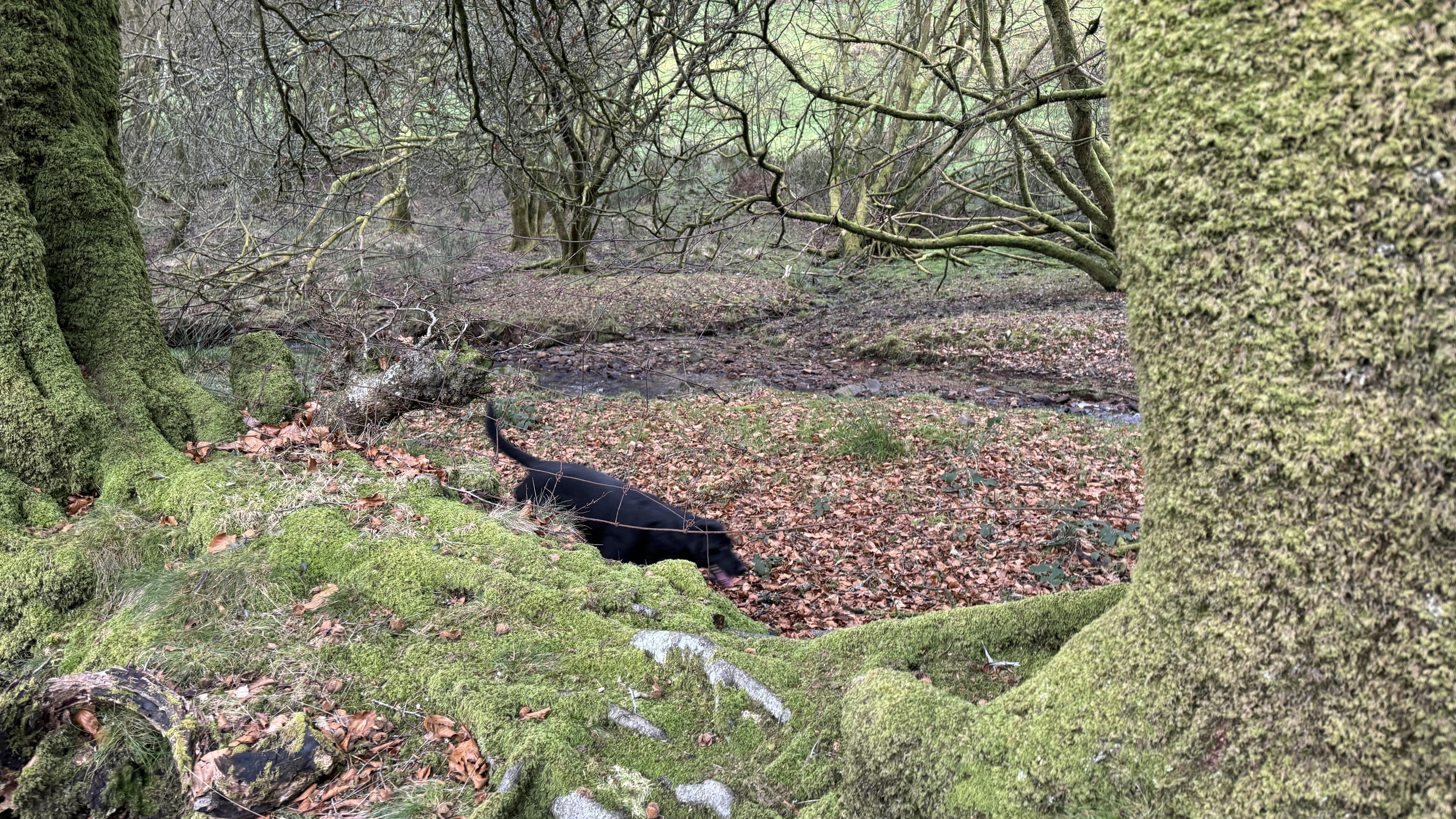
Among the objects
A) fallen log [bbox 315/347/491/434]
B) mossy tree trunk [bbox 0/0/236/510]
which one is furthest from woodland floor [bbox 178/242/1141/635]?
mossy tree trunk [bbox 0/0/236/510]

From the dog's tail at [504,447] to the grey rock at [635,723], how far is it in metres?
3.66

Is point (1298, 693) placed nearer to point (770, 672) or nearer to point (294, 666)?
point (770, 672)

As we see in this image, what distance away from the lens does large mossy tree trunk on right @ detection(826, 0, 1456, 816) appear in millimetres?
1229

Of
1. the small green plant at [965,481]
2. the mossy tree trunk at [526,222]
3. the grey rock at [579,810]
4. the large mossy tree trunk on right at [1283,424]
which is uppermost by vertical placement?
the mossy tree trunk at [526,222]

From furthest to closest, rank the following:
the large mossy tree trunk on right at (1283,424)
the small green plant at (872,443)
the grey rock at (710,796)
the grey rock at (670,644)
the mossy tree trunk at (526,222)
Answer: the mossy tree trunk at (526,222), the small green plant at (872,443), the grey rock at (670,644), the grey rock at (710,796), the large mossy tree trunk on right at (1283,424)

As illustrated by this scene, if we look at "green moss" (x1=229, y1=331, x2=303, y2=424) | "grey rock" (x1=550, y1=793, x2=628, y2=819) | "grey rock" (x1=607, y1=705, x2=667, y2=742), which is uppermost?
"green moss" (x1=229, y1=331, x2=303, y2=424)

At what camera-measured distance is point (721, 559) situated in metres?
5.77

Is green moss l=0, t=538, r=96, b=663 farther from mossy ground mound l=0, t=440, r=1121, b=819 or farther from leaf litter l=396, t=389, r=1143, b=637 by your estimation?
leaf litter l=396, t=389, r=1143, b=637

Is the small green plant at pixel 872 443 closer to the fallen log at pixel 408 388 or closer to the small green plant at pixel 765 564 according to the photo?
the small green plant at pixel 765 564

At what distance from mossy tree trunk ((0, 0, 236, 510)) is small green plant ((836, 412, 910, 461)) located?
216 inches

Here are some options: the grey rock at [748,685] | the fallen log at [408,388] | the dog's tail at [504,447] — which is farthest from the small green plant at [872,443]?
the grey rock at [748,685]

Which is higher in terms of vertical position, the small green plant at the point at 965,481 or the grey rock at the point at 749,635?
the grey rock at the point at 749,635

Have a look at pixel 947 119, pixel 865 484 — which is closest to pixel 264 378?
pixel 947 119

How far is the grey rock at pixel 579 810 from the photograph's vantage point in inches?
92.7
